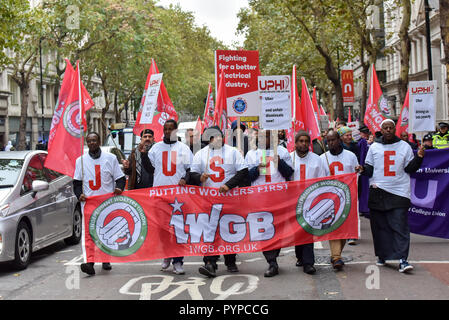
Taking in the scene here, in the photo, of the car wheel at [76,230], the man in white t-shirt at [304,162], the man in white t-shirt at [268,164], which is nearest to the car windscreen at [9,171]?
the car wheel at [76,230]

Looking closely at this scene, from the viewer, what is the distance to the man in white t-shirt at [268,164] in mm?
8727

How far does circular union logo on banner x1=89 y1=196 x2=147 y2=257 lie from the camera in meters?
8.62

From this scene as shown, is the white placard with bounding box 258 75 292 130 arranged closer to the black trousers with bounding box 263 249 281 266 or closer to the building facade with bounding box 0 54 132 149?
the black trousers with bounding box 263 249 281 266

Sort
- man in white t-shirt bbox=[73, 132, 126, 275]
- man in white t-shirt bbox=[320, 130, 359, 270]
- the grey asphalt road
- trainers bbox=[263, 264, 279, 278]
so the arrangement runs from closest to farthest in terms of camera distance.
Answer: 1. the grey asphalt road
2. trainers bbox=[263, 264, 279, 278]
3. man in white t-shirt bbox=[73, 132, 126, 275]
4. man in white t-shirt bbox=[320, 130, 359, 270]

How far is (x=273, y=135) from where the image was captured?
8.80m

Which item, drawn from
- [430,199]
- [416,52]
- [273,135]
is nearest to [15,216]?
[273,135]

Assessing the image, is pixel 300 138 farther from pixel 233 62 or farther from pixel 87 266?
pixel 233 62

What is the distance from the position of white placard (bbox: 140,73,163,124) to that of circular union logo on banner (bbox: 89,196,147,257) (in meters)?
2.56

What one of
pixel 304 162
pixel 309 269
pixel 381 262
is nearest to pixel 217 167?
pixel 304 162

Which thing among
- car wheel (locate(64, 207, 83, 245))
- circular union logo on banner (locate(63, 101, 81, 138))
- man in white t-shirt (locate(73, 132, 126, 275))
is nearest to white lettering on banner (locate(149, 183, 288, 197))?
man in white t-shirt (locate(73, 132, 126, 275))

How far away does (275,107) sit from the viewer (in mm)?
9344

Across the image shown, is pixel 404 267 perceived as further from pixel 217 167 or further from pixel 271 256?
pixel 217 167

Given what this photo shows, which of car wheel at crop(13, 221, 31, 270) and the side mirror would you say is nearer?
car wheel at crop(13, 221, 31, 270)
